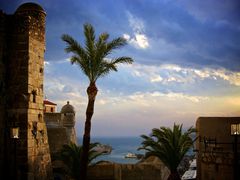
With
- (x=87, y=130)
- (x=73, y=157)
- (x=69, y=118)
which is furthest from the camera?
(x=69, y=118)

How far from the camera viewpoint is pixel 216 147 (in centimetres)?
1494

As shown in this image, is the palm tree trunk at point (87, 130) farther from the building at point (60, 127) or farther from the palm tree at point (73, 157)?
the building at point (60, 127)

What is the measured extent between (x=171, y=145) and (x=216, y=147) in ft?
6.92

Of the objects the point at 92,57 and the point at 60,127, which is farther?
the point at 60,127

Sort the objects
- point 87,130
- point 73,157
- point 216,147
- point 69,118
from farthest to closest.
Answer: point 69,118, point 73,157, point 216,147, point 87,130

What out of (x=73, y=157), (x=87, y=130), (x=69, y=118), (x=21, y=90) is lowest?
(x=73, y=157)

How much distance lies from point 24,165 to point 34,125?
5.90 ft

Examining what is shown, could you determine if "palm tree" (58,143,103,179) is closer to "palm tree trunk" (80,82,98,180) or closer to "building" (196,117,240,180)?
"palm tree trunk" (80,82,98,180)

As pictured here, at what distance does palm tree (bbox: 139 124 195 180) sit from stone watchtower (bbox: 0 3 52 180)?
5.31 m

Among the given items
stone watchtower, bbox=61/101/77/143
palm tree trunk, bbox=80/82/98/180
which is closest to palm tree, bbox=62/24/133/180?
palm tree trunk, bbox=80/82/98/180

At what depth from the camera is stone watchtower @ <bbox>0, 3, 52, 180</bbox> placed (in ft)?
46.6

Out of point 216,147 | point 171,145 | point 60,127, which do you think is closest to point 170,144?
point 171,145

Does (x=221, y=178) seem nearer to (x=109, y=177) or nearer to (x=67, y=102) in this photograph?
(x=109, y=177)

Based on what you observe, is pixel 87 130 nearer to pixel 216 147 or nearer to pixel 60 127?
pixel 216 147
